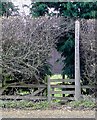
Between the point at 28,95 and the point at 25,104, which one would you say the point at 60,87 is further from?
the point at 25,104

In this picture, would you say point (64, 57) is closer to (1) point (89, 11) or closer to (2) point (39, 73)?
(2) point (39, 73)

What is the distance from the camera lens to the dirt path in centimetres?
532

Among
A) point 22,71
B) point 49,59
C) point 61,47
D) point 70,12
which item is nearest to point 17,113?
point 22,71

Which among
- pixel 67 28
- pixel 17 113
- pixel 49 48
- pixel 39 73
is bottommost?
pixel 17 113

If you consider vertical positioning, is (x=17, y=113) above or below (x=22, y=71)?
below

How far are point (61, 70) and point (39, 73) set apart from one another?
695 millimetres

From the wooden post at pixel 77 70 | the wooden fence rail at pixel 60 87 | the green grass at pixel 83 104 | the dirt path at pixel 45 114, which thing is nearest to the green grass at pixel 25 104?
the dirt path at pixel 45 114

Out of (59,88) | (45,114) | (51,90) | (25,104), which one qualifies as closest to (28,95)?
(25,104)

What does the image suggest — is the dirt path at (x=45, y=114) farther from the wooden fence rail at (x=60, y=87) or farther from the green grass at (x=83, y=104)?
the wooden fence rail at (x=60, y=87)

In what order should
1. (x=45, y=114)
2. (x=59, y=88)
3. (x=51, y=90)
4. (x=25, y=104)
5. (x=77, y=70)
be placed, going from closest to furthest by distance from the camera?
1. (x=45, y=114)
2. (x=25, y=104)
3. (x=77, y=70)
4. (x=51, y=90)
5. (x=59, y=88)

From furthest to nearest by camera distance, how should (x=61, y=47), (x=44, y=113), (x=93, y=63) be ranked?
(x=61, y=47) → (x=93, y=63) → (x=44, y=113)

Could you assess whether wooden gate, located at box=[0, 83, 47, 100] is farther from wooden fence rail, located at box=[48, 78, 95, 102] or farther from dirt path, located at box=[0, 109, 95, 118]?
dirt path, located at box=[0, 109, 95, 118]

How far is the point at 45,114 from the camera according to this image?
5496 millimetres

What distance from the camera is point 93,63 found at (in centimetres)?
637
